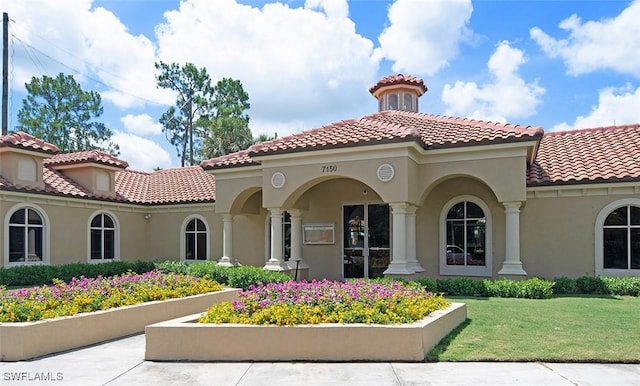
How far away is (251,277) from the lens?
14.1m

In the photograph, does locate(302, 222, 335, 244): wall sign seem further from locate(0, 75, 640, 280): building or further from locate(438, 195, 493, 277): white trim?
locate(438, 195, 493, 277): white trim

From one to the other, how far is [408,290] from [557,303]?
4057mm

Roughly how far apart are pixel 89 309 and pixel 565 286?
11.0m

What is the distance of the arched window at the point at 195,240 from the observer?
66.4ft

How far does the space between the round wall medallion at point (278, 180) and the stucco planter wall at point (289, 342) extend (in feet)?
27.5

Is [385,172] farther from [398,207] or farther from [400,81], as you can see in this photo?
[400,81]

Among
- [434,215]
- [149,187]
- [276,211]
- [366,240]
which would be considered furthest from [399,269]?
[149,187]

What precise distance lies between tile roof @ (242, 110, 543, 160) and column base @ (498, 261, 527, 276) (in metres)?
3.21

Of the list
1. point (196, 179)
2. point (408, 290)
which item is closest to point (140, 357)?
point (408, 290)

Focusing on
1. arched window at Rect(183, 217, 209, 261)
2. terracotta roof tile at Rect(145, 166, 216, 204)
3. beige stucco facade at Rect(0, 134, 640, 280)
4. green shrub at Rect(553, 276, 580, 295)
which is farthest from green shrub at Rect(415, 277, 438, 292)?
arched window at Rect(183, 217, 209, 261)

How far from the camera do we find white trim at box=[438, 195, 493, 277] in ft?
48.0

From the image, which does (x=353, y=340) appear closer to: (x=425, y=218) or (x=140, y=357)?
(x=140, y=357)

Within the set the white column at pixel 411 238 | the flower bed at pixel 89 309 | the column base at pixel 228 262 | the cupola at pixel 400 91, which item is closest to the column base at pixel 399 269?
the white column at pixel 411 238

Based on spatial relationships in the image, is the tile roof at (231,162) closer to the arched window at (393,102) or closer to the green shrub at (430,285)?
the arched window at (393,102)
